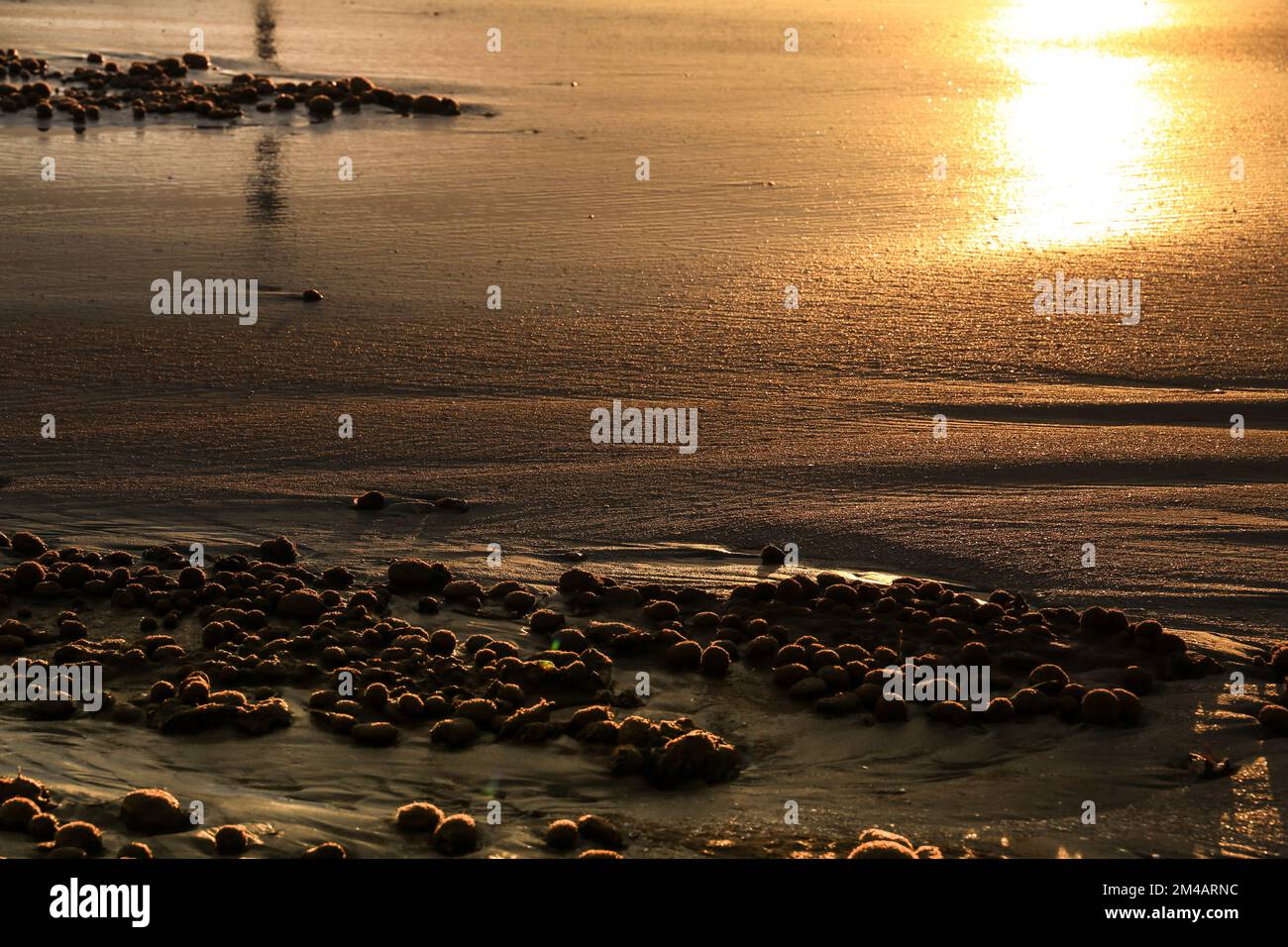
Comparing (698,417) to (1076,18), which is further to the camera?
(1076,18)

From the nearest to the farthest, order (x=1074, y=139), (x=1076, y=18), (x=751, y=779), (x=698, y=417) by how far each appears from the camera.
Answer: (x=751, y=779), (x=698, y=417), (x=1074, y=139), (x=1076, y=18)

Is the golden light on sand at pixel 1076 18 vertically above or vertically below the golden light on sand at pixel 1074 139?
above

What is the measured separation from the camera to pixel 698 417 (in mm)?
Answer: 8391

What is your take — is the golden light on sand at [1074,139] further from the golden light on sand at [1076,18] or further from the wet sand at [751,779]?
the wet sand at [751,779]

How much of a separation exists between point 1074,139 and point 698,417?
8.36 metres

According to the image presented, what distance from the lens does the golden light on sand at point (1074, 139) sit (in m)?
12.0

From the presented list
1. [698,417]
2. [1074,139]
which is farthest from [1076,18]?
[698,417]

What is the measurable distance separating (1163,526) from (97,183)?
384 inches

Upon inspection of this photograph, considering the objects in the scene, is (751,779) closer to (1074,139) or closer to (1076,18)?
(1074,139)

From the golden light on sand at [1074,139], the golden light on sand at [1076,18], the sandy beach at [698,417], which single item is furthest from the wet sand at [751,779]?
the golden light on sand at [1076,18]

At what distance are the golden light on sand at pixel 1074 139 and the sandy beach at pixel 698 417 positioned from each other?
80mm

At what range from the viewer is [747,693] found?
539cm

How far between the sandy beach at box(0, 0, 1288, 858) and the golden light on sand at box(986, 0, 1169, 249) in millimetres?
80

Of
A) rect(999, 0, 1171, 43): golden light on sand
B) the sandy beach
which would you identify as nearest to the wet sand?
the sandy beach
